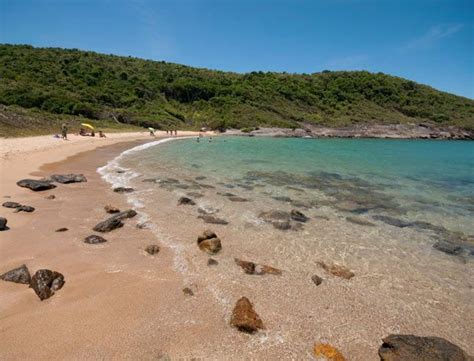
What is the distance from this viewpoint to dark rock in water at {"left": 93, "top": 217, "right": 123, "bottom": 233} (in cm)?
799

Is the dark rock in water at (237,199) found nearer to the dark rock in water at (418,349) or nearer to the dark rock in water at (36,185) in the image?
the dark rock in water at (36,185)

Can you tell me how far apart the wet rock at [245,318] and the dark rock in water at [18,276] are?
143 inches

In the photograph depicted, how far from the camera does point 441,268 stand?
734 cm

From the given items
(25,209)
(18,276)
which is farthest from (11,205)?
(18,276)

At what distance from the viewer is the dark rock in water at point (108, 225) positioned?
7.99 m

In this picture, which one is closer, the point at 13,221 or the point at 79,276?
the point at 79,276

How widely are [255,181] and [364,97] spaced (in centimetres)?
10144

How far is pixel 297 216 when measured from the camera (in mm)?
10414

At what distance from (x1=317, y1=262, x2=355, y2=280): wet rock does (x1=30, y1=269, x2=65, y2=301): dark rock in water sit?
5.24 meters

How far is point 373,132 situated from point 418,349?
8263 centimetres

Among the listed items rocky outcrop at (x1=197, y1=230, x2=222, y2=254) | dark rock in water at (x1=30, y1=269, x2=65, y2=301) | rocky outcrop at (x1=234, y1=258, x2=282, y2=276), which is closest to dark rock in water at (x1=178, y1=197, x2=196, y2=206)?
rocky outcrop at (x1=197, y1=230, x2=222, y2=254)

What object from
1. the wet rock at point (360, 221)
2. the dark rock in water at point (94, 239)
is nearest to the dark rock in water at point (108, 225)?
the dark rock in water at point (94, 239)

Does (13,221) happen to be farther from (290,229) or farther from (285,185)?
(285,185)

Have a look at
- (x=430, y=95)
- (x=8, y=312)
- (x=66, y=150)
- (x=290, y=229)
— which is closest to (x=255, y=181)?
(x=290, y=229)
